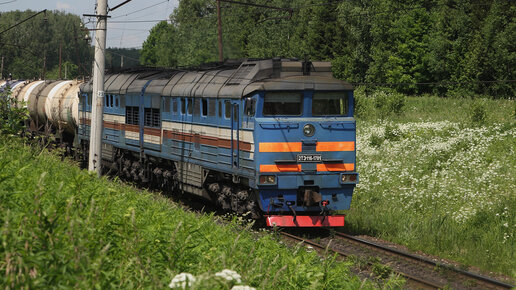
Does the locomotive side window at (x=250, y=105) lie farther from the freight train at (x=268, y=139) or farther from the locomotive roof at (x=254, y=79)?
the locomotive roof at (x=254, y=79)

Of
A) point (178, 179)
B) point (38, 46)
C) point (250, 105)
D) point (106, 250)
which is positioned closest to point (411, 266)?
point (250, 105)

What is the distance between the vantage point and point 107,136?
22234 millimetres

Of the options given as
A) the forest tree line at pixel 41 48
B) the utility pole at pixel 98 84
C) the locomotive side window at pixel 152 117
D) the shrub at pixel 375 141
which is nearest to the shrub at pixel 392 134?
the shrub at pixel 375 141

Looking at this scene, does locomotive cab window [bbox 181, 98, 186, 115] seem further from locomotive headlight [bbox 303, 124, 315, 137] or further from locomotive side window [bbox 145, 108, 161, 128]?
locomotive headlight [bbox 303, 124, 315, 137]

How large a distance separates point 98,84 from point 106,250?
11692mm

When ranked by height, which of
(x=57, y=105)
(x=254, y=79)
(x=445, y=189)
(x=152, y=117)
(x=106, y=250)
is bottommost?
(x=445, y=189)

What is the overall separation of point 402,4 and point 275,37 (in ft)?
45.5

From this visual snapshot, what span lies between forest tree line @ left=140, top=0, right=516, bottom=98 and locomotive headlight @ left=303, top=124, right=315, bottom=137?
35.5 metres

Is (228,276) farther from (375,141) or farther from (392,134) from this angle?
(392,134)

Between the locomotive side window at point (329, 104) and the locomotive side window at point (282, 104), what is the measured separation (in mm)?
406

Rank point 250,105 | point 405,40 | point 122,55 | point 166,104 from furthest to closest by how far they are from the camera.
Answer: point 405,40
point 122,55
point 166,104
point 250,105

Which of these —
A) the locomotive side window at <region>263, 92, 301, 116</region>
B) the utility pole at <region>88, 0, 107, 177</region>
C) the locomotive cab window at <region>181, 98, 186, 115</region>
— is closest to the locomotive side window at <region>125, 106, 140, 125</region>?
the locomotive cab window at <region>181, 98, 186, 115</region>

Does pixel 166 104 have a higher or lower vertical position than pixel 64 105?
higher

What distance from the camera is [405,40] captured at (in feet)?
196
